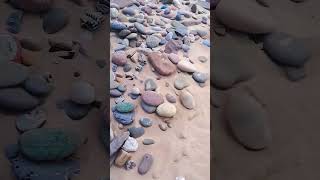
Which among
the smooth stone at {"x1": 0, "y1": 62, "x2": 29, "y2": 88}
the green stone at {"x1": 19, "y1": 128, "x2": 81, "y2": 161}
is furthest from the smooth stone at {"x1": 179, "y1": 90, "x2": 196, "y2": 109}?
the smooth stone at {"x1": 0, "y1": 62, "x2": 29, "y2": 88}

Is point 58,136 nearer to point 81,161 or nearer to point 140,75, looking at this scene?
point 81,161

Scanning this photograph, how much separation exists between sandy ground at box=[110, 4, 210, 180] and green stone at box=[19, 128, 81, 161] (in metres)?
0.13

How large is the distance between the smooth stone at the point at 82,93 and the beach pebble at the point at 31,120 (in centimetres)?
10

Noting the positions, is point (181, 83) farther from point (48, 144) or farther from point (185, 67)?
point (48, 144)

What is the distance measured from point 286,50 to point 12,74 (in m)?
0.92

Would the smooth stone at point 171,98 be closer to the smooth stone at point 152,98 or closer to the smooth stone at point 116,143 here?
the smooth stone at point 152,98

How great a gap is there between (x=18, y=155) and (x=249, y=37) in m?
0.92

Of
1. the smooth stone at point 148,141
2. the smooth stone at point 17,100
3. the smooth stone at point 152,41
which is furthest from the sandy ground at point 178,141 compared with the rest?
the smooth stone at point 17,100

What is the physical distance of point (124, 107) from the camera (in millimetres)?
1297

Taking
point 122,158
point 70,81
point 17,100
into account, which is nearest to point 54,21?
point 70,81

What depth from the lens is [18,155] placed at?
3.79 ft

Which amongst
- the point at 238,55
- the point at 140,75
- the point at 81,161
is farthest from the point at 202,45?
the point at 81,161

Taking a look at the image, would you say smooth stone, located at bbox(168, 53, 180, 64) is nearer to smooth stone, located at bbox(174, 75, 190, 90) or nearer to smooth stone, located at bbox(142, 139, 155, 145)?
smooth stone, located at bbox(174, 75, 190, 90)

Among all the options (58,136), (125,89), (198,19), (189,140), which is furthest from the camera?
(198,19)
